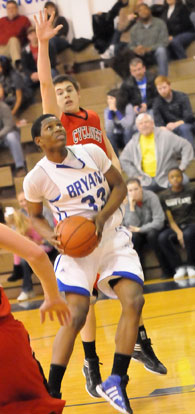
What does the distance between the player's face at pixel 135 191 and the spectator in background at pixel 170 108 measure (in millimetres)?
1486

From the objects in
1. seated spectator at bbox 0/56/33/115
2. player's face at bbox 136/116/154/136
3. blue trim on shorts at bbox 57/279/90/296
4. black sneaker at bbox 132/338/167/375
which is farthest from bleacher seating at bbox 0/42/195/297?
blue trim on shorts at bbox 57/279/90/296

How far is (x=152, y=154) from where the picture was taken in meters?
9.41

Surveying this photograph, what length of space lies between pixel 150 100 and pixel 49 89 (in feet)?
19.6

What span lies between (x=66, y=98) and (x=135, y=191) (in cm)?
419

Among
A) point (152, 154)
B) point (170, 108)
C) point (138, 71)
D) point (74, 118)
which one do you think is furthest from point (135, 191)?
point (74, 118)

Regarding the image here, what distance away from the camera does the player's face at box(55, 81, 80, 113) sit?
457 cm

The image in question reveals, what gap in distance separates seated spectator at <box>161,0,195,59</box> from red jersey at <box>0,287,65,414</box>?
9.45m

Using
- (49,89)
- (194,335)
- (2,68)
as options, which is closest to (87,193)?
(49,89)

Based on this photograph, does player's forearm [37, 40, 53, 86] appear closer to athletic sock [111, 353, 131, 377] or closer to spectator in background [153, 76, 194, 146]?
athletic sock [111, 353, 131, 377]

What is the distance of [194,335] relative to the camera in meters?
5.41

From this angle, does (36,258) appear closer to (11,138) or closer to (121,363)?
(121,363)

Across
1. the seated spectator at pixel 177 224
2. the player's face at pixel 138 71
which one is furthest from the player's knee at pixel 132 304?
the player's face at pixel 138 71

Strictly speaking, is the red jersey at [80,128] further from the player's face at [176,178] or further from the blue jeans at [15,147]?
the blue jeans at [15,147]

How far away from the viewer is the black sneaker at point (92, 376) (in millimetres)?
4391
